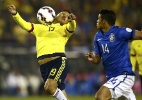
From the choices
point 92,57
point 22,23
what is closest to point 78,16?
point 22,23

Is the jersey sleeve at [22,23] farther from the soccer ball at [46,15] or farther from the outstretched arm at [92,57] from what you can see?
the outstretched arm at [92,57]

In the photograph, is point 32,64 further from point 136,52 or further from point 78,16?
point 136,52

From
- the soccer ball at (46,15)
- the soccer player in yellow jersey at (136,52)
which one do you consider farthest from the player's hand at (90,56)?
the soccer player in yellow jersey at (136,52)

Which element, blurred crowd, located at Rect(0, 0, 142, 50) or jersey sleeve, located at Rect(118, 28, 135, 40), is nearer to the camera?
jersey sleeve, located at Rect(118, 28, 135, 40)

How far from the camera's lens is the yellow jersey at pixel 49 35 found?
12.4 m

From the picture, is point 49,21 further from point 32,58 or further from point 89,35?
point 89,35

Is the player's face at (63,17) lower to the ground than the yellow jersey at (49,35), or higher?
higher

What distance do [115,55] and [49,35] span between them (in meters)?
2.21

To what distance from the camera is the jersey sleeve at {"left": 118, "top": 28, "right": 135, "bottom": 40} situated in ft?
34.7

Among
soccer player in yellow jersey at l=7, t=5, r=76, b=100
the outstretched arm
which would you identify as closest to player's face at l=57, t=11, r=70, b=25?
soccer player in yellow jersey at l=7, t=5, r=76, b=100

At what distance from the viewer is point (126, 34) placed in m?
10.6

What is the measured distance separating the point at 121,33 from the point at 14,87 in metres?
12.2

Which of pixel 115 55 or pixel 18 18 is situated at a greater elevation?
pixel 18 18

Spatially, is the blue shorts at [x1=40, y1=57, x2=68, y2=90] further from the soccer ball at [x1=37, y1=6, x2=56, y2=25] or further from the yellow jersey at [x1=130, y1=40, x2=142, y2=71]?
the yellow jersey at [x1=130, y1=40, x2=142, y2=71]
